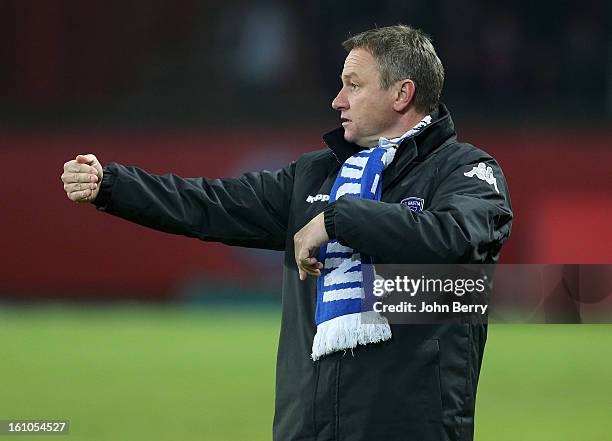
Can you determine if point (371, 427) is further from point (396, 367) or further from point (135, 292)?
point (135, 292)

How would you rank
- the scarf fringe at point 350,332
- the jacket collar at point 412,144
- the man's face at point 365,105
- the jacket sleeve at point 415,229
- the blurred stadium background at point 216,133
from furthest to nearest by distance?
the blurred stadium background at point 216,133, the man's face at point 365,105, the jacket collar at point 412,144, the scarf fringe at point 350,332, the jacket sleeve at point 415,229

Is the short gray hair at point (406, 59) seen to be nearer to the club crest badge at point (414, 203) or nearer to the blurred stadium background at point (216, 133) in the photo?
the club crest badge at point (414, 203)

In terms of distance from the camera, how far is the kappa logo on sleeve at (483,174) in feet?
Result: 9.55

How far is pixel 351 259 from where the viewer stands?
2.93 meters

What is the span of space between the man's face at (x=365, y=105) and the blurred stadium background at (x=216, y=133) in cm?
489

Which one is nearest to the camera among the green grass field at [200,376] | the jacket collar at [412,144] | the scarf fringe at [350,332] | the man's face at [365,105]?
the scarf fringe at [350,332]

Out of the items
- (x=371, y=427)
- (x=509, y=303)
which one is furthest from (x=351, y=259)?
(x=509, y=303)

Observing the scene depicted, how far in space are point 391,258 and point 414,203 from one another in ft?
0.82

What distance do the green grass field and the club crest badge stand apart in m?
2.83

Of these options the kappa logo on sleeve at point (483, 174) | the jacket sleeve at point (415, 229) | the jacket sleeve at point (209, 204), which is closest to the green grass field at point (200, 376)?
the jacket sleeve at point (209, 204)

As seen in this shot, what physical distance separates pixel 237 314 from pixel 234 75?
12.5ft

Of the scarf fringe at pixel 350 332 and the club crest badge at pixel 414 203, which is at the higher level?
the club crest badge at pixel 414 203

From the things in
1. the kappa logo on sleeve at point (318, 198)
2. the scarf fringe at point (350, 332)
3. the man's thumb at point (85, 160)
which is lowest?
the scarf fringe at point (350, 332)

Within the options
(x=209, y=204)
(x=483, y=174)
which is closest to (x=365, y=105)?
(x=483, y=174)
